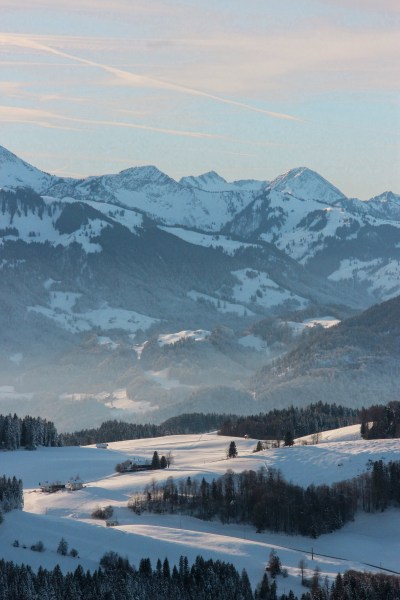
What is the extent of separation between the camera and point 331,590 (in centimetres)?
16038

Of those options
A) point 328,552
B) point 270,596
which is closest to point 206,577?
point 270,596

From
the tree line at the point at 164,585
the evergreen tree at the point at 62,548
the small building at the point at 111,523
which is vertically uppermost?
the small building at the point at 111,523

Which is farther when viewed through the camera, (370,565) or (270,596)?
(370,565)

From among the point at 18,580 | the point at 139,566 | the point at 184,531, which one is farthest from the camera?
the point at 184,531

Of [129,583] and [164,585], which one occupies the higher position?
[129,583]

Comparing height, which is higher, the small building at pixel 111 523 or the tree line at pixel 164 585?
the small building at pixel 111 523

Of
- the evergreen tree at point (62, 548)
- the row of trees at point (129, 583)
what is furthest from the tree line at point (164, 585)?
the evergreen tree at point (62, 548)

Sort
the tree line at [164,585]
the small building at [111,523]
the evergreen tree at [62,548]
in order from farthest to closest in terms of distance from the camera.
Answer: the small building at [111,523] → the evergreen tree at [62,548] → the tree line at [164,585]

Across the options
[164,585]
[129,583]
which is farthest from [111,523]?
[129,583]

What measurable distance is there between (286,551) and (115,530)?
23466 mm

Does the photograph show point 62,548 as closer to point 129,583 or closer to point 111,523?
point 129,583

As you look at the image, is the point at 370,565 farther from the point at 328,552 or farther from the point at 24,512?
the point at 24,512

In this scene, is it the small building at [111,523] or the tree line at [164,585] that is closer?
the tree line at [164,585]

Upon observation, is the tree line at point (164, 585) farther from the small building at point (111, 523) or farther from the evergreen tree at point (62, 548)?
the small building at point (111, 523)
